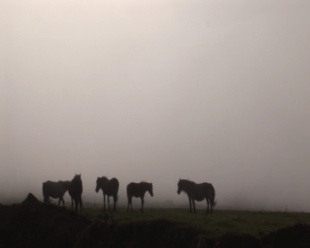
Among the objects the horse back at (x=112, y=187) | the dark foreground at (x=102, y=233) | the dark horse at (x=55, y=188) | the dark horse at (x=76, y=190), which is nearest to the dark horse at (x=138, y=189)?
the horse back at (x=112, y=187)

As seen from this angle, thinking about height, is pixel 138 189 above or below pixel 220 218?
above

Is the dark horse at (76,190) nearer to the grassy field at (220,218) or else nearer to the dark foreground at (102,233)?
the grassy field at (220,218)

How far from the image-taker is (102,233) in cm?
239

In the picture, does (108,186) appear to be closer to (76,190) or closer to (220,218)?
(76,190)

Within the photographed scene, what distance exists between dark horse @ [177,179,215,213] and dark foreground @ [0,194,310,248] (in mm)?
597

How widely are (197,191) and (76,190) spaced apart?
701 millimetres

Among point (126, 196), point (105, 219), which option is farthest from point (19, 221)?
point (126, 196)

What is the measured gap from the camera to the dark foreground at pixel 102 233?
211 cm

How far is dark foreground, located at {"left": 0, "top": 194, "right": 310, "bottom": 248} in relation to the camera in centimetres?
211

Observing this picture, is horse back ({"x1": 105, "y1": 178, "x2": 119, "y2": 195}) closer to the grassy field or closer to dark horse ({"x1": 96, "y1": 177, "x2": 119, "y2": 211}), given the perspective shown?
dark horse ({"x1": 96, "y1": 177, "x2": 119, "y2": 211})

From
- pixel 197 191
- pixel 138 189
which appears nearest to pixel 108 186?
pixel 138 189

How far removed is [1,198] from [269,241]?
168 centimetres

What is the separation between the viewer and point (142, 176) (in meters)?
3.03

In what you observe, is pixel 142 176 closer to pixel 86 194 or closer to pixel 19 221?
pixel 86 194
